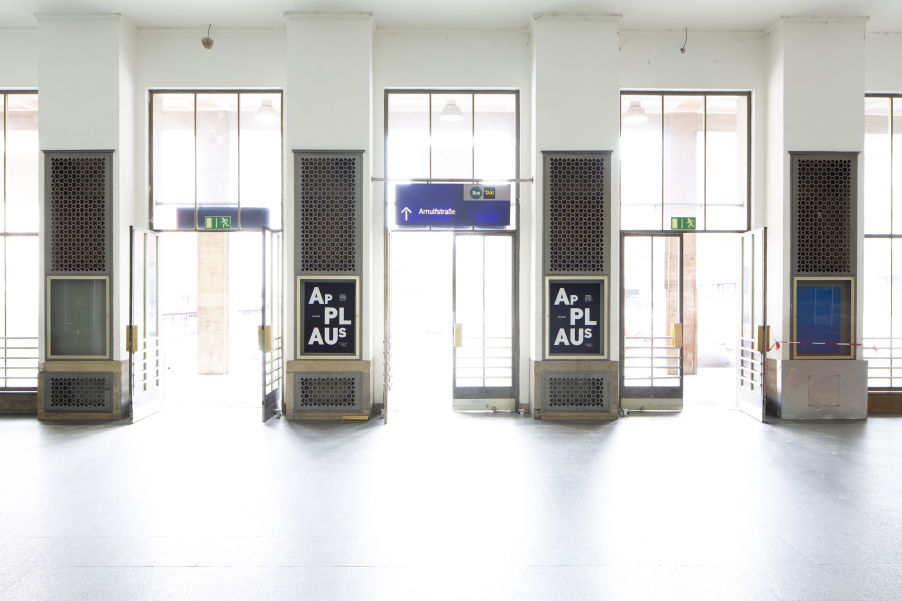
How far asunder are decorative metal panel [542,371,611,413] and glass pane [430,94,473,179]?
9.93 feet

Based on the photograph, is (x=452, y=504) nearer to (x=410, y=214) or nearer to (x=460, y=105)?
(x=410, y=214)

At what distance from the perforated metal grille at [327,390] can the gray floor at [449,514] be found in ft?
2.23

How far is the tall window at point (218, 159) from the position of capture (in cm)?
701

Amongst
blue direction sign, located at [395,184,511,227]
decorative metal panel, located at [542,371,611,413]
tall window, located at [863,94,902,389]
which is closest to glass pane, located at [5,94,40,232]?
blue direction sign, located at [395,184,511,227]

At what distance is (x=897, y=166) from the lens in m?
7.10

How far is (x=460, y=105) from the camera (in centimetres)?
707

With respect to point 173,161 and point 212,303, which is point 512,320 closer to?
point 173,161

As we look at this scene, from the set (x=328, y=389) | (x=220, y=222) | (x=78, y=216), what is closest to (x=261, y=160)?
(x=220, y=222)

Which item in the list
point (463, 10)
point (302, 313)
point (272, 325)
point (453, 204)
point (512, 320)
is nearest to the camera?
point (463, 10)

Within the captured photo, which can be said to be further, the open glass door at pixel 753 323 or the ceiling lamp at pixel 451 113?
the ceiling lamp at pixel 451 113

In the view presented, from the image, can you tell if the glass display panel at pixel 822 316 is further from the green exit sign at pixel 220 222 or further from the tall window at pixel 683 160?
the green exit sign at pixel 220 222

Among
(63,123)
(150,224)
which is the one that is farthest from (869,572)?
(63,123)

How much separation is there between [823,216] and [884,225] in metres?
1.33

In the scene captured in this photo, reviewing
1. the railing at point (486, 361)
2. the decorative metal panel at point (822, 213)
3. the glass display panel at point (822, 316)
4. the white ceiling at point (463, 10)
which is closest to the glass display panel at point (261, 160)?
the white ceiling at point (463, 10)
